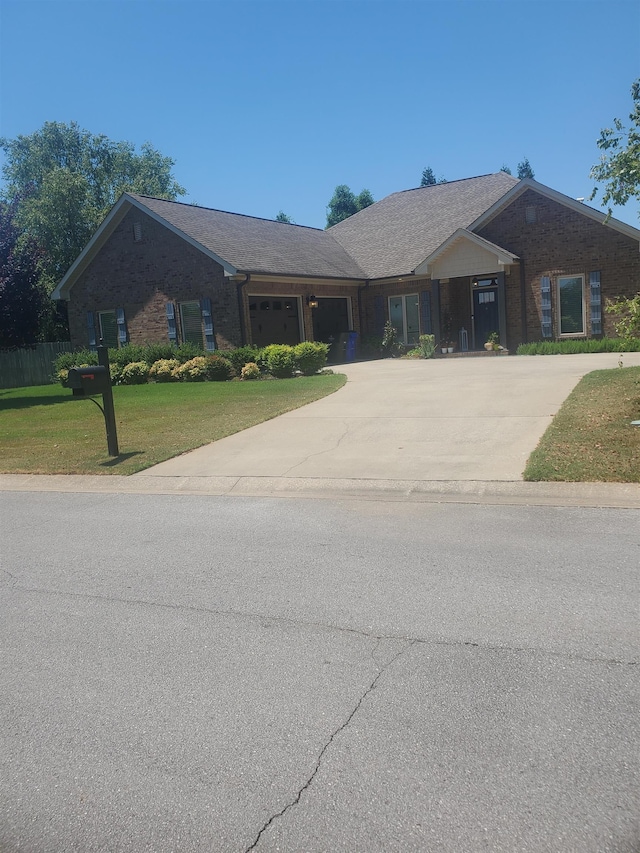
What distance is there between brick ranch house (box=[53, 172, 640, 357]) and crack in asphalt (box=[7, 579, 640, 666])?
18.7m

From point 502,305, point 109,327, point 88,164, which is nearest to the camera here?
point 502,305

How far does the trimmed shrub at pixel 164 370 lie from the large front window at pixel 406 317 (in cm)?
931

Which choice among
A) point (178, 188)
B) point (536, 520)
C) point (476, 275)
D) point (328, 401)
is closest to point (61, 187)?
point (178, 188)

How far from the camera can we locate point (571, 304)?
24.0 metres

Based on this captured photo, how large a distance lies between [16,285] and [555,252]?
63.4 feet

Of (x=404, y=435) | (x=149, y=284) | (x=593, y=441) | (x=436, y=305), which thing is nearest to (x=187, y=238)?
(x=149, y=284)

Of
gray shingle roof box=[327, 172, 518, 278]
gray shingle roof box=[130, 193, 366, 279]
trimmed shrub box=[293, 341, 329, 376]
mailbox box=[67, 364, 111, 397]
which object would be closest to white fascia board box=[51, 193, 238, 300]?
gray shingle roof box=[130, 193, 366, 279]

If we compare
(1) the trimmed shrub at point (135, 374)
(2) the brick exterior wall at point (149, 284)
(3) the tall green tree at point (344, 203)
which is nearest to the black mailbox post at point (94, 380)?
(1) the trimmed shrub at point (135, 374)

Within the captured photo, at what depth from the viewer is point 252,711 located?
355cm

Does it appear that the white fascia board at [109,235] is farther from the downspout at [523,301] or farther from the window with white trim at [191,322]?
the downspout at [523,301]

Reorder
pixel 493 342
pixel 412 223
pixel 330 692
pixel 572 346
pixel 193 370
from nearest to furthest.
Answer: pixel 330 692, pixel 193 370, pixel 572 346, pixel 493 342, pixel 412 223

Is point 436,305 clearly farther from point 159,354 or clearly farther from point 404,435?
point 404,435

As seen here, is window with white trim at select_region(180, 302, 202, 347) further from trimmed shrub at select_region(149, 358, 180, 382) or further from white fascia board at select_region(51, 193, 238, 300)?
white fascia board at select_region(51, 193, 238, 300)

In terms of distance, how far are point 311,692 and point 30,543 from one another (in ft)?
13.9
